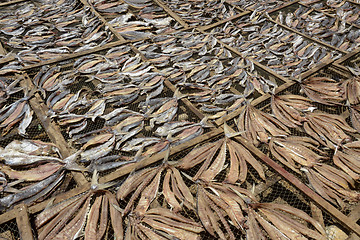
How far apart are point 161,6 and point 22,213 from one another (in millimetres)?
4566

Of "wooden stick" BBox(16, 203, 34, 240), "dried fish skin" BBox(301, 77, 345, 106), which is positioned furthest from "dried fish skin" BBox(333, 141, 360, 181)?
"wooden stick" BBox(16, 203, 34, 240)

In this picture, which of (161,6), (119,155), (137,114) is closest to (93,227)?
(119,155)

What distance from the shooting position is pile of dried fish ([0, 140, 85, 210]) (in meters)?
2.34

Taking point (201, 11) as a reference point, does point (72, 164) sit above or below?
below

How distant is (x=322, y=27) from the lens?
513 centimetres

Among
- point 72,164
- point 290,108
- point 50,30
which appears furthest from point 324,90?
point 50,30

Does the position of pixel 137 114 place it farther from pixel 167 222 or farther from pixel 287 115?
pixel 287 115

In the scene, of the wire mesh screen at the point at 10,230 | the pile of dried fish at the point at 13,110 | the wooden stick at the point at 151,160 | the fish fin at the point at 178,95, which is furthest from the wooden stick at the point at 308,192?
the pile of dried fish at the point at 13,110

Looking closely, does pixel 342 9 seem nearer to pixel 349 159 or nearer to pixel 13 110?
pixel 349 159

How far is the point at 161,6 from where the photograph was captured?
18.0 feet

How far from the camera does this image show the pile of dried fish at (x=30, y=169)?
92.2 inches

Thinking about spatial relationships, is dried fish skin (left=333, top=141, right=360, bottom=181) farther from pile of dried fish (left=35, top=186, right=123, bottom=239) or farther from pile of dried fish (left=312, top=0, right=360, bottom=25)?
pile of dried fish (left=312, top=0, right=360, bottom=25)

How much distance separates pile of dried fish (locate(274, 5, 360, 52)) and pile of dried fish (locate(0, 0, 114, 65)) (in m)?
3.40

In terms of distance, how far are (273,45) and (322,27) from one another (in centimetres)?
132
